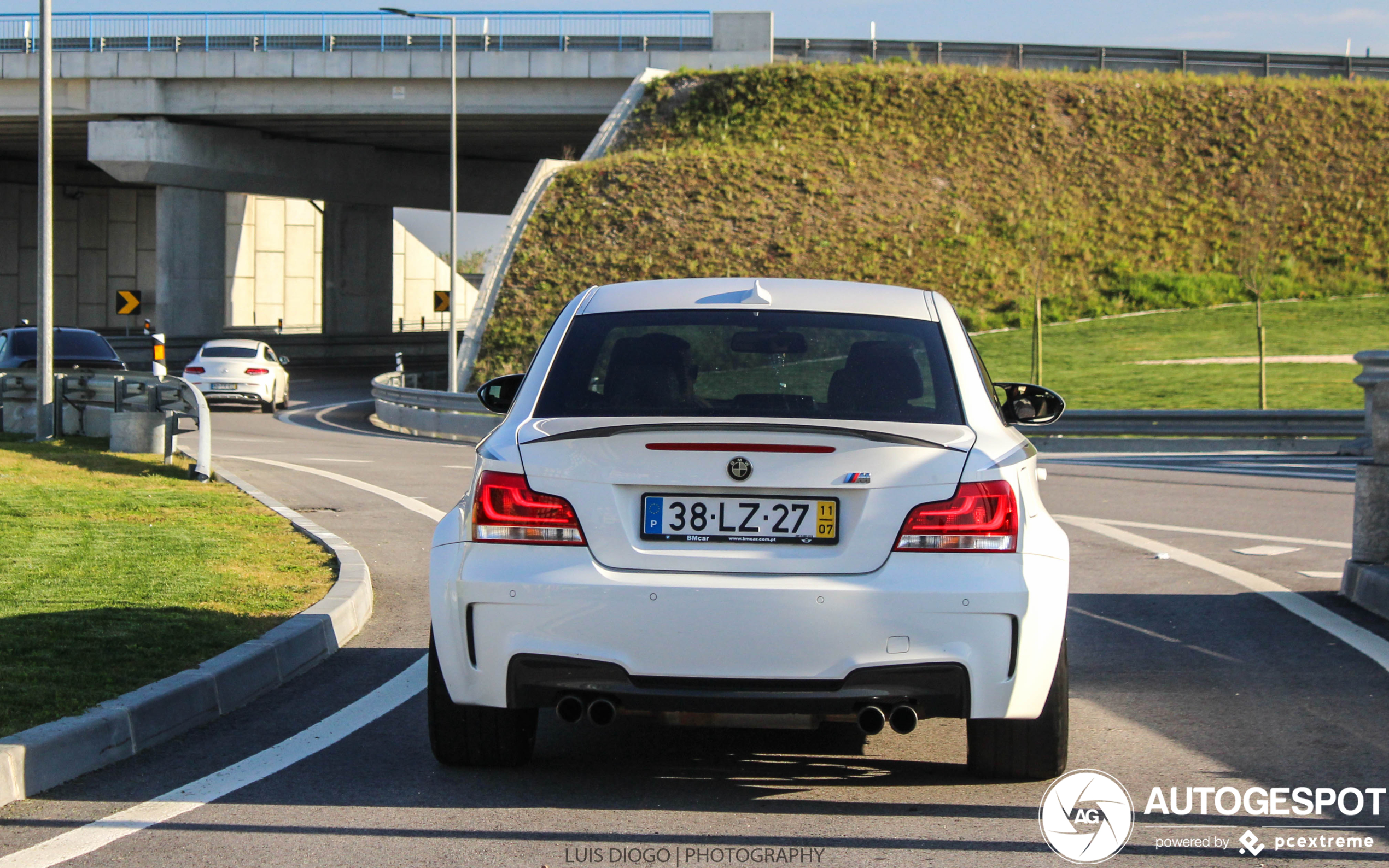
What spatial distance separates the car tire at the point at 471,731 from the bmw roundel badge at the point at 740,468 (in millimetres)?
1136

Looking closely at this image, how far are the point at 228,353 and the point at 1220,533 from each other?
78.0ft

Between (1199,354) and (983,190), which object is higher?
(983,190)

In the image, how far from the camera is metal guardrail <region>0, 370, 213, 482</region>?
603 inches

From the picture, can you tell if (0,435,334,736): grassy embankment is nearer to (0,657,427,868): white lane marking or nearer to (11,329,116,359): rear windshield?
(0,657,427,868): white lane marking

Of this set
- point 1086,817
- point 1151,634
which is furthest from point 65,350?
point 1086,817

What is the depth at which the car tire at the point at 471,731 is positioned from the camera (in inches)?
193

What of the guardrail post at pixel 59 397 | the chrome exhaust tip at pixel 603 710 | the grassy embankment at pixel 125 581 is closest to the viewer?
the chrome exhaust tip at pixel 603 710

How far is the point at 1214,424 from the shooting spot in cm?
2230

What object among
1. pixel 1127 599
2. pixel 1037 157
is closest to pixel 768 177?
pixel 1037 157

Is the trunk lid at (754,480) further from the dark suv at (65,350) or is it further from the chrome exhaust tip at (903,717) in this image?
the dark suv at (65,350)

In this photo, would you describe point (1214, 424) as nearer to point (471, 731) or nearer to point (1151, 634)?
point (1151, 634)

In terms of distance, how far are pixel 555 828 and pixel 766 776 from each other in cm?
91

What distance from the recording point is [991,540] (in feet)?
14.4

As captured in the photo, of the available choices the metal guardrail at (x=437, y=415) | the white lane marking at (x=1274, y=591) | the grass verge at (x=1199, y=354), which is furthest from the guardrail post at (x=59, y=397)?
the grass verge at (x=1199, y=354)
